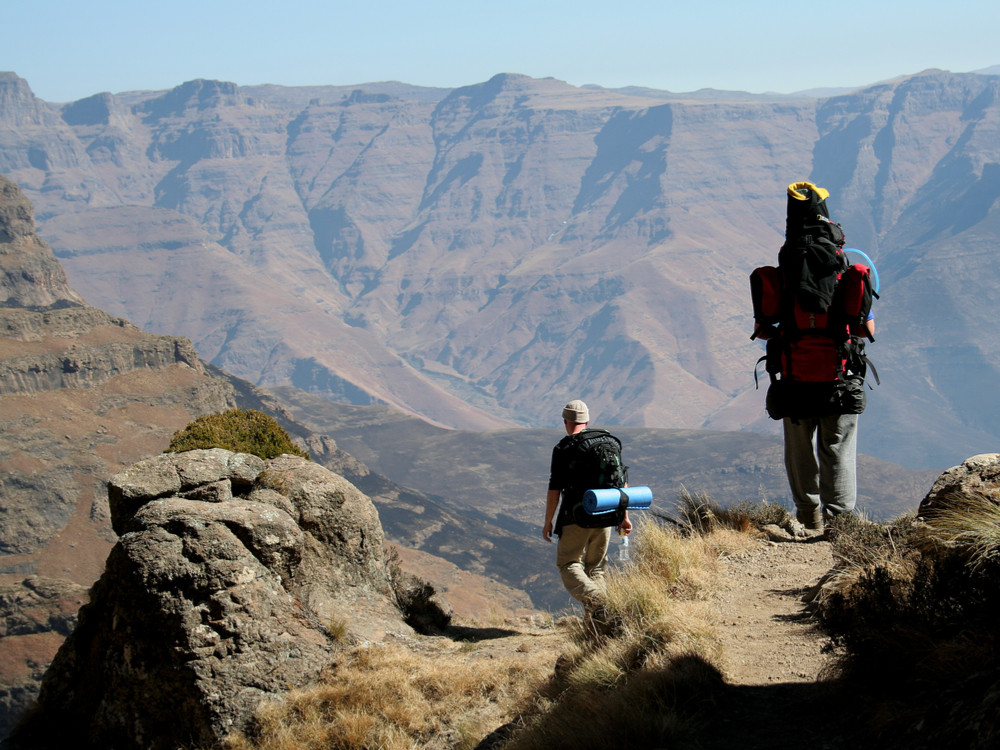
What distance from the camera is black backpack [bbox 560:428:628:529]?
7.42 metres

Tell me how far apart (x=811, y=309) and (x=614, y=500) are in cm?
232

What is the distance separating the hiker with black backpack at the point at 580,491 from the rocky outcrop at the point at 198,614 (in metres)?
2.32

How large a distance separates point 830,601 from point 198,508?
5231 mm

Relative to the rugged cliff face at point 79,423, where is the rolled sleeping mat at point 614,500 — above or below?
above

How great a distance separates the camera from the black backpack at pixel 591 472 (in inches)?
292

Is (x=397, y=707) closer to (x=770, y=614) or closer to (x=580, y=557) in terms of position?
(x=580, y=557)

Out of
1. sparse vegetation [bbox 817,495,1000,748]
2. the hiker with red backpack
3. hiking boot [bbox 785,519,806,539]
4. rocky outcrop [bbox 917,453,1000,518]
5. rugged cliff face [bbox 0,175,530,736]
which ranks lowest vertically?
rugged cliff face [bbox 0,175,530,736]

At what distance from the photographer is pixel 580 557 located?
785cm

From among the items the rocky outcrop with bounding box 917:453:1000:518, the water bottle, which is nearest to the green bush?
the water bottle

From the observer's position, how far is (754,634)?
6836 mm

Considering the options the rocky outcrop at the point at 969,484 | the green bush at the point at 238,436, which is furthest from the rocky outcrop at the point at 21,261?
the rocky outcrop at the point at 969,484

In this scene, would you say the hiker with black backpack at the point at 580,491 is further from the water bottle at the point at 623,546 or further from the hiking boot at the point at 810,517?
the hiking boot at the point at 810,517

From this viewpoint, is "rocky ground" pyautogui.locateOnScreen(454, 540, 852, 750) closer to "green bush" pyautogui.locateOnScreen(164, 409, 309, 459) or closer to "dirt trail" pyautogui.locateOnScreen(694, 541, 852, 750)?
"dirt trail" pyautogui.locateOnScreen(694, 541, 852, 750)

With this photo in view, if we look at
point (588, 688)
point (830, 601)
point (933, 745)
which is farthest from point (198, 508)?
point (933, 745)
